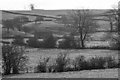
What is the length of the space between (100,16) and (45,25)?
73.3 feet

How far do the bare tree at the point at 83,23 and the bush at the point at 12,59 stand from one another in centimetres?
3119

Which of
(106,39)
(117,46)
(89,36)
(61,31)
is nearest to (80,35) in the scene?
(89,36)

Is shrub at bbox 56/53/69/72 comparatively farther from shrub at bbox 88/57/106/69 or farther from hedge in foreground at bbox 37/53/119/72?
shrub at bbox 88/57/106/69

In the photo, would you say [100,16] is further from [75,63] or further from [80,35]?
[75,63]

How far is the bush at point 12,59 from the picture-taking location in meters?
20.8

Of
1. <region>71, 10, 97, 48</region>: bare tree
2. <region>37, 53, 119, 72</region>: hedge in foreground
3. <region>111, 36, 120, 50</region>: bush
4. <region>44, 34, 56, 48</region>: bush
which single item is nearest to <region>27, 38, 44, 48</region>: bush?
<region>44, 34, 56, 48</region>: bush

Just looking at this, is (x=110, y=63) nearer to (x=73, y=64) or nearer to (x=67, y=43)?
(x=73, y=64)

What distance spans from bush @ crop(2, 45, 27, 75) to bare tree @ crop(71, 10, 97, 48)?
3119 cm

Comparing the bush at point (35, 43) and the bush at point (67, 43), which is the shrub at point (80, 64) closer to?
the bush at point (67, 43)

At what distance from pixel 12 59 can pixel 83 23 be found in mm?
37053

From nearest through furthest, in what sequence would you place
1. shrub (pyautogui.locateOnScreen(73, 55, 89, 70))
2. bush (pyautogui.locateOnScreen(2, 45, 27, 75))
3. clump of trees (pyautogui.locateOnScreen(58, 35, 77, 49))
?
bush (pyautogui.locateOnScreen(2, 45, 27, 75)), shrub (pyautogui.locateOnScreen(73, 55, 89, 70)), clump of trees (pyautogui.locateOnScreen(58, 35, 77, 49))

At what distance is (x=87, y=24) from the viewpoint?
182 feet

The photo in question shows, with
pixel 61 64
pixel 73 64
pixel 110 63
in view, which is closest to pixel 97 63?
pixel 110 63

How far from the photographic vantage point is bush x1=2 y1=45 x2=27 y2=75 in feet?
68.3
